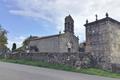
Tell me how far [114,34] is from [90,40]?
366 centimetres

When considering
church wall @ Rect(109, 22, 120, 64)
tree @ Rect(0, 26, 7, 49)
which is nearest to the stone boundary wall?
church wall @ Rect(109, 22, 120, 64)

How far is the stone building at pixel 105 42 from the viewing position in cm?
2845

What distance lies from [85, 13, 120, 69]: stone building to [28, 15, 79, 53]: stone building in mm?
17046

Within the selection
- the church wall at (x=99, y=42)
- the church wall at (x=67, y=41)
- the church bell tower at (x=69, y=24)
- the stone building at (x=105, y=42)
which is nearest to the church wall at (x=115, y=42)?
the stone building at (x=105, y=42)

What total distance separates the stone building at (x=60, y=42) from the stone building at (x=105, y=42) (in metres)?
17.0

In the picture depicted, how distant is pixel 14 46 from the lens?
7556 centimetres

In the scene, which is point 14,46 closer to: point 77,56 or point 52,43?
point 52,43

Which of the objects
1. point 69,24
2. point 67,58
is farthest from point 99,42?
point 69,24

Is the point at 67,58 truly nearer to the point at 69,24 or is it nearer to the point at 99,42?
the point at 99,42

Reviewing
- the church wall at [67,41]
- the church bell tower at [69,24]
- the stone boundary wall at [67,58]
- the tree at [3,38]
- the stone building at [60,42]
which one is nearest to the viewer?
the stone boundary wall at [67,58]

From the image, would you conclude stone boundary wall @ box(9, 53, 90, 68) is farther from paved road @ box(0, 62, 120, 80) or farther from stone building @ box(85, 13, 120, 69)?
paved road @ box(0, 62, 120, 80)

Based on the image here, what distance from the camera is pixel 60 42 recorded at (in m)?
47.8

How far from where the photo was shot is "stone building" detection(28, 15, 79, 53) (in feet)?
157

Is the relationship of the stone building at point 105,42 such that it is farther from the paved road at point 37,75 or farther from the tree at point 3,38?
the tree at point 3,38
